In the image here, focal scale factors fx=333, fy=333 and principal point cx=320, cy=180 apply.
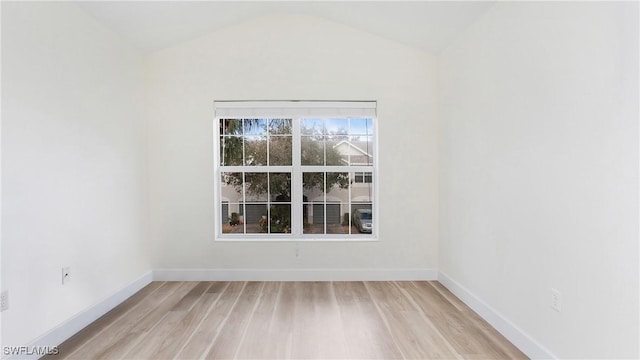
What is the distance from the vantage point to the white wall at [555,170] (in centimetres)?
155

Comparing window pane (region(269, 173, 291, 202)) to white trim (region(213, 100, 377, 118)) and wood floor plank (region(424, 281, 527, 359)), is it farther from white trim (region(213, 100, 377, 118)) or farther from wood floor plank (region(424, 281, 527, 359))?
wood floor plank (region(424, 281, 527, 359))

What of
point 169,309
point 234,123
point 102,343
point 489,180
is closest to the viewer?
point 102,343

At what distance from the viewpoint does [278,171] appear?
3836mm

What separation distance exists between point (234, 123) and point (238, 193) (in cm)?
Result: 81

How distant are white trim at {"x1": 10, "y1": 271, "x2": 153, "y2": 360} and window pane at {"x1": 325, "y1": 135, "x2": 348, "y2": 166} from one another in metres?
2.41

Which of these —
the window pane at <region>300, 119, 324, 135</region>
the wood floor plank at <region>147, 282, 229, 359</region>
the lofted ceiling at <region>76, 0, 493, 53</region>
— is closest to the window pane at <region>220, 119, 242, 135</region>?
the window pane at <region>300, 119, 324, 135</region>

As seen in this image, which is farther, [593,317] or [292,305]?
[292,305]

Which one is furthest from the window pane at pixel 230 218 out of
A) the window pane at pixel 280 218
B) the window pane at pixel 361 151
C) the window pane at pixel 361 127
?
the window pane at pixel 361 127

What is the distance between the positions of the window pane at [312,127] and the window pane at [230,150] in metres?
0.74

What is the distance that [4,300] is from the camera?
1.92m

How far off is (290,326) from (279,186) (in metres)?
1.68

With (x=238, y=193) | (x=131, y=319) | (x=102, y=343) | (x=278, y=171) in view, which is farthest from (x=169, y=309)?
(x=278, y=171)

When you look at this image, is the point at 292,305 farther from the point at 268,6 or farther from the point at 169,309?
the point at 268,6

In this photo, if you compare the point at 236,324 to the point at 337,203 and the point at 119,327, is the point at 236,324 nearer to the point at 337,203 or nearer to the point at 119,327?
the point at 119,327
